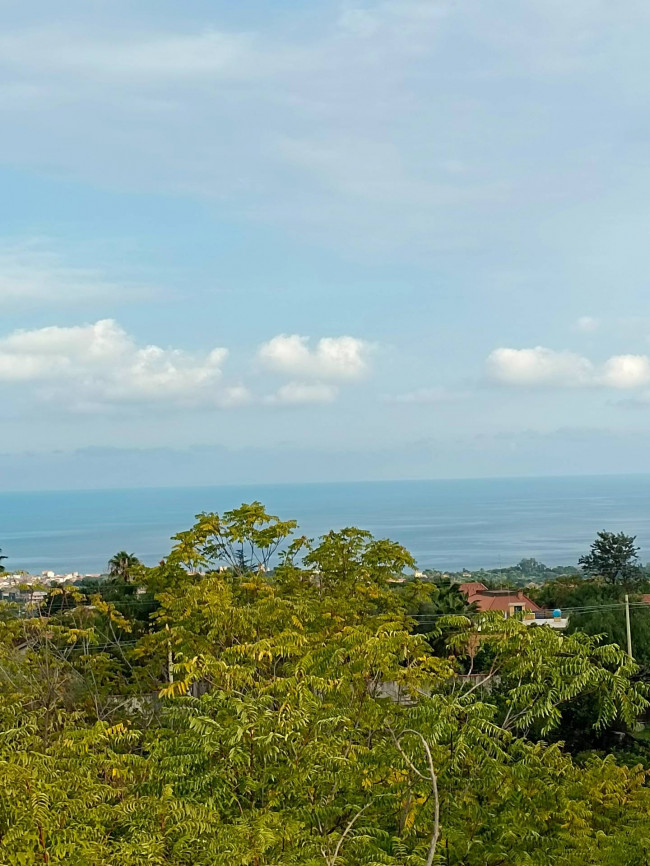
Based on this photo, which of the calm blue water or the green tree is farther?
the calm blue water

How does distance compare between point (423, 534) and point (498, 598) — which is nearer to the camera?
point (498, 598)

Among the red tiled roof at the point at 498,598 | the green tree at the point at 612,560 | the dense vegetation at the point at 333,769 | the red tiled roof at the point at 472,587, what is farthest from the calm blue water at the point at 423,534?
the dense vegetation at the point at 333,769

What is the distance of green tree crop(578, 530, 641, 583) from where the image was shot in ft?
163

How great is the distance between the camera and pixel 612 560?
166 ft

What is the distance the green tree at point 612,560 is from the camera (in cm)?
4966

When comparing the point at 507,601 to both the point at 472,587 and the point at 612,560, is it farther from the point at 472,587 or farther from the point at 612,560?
the point at 612,560

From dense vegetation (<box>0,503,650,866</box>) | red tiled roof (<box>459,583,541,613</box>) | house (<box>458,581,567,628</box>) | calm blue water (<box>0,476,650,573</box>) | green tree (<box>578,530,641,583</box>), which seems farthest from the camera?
calm blue water (<box>0,476,650,573</box>)

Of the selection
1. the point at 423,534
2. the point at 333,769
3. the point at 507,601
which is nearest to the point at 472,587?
the point at 507,601

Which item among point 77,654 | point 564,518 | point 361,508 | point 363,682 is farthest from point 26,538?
point 363,682

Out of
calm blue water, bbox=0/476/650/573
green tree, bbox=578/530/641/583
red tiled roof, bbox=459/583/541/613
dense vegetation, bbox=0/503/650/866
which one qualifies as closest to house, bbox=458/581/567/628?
red tiled roof, bbox=459/583/541/613

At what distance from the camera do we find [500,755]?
352 inches

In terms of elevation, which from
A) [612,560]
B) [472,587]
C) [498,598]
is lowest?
[472,587]

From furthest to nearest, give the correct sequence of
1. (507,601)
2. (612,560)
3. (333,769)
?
(612,560), (507,601), (333,769)

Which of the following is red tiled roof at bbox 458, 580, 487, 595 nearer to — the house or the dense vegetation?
the house
